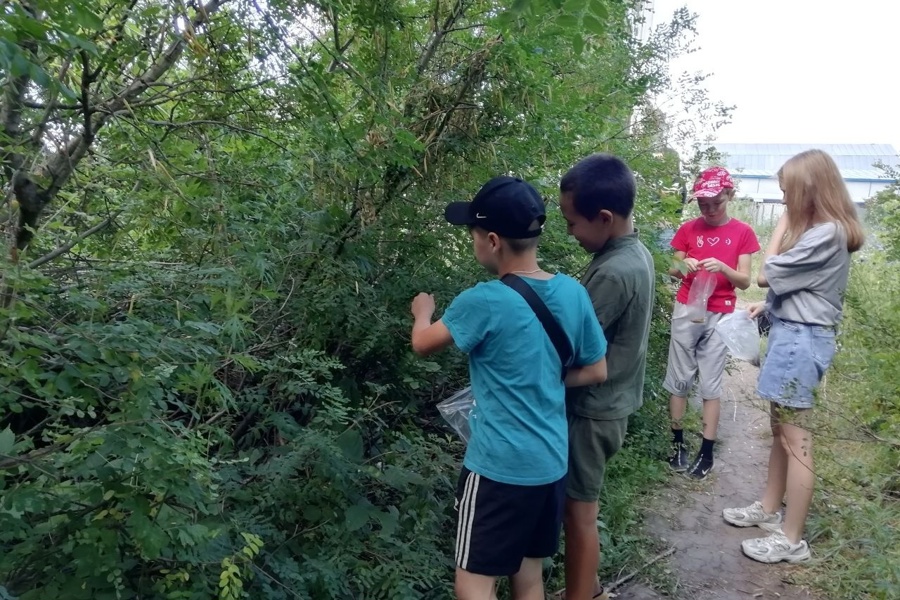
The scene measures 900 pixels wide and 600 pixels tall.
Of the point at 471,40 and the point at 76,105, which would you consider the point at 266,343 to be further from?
A: the point at 471,40

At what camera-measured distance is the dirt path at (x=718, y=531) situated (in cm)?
343

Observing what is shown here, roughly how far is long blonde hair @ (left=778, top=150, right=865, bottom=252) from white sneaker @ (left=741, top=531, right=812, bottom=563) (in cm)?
154

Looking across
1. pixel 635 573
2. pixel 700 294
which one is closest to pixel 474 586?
pixel 635 573

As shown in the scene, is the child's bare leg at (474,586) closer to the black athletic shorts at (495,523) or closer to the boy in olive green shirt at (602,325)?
the black athletic shorts at (495,523)

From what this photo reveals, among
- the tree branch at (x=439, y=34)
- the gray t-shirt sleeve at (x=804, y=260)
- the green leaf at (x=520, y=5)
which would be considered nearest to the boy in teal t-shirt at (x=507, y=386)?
the green leaf at (x=520, y=5)

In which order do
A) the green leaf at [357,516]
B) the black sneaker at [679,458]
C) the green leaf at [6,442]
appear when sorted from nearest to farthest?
the green leaf at [6,442] < the green leaf at [357,516] < the black sneaker at [679,458]

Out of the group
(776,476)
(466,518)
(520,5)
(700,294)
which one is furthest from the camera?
(700,294)

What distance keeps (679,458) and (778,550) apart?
1344 mm

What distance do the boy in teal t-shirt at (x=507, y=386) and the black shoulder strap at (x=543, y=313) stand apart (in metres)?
0.02

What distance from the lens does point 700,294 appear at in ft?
15.8

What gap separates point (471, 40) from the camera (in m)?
3.28

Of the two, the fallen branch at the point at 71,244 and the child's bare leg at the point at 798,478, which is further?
the child's bare leg at the point at 798,478

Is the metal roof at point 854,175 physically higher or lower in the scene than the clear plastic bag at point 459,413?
higher

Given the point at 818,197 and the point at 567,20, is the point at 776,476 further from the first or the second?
the point at 567,20
